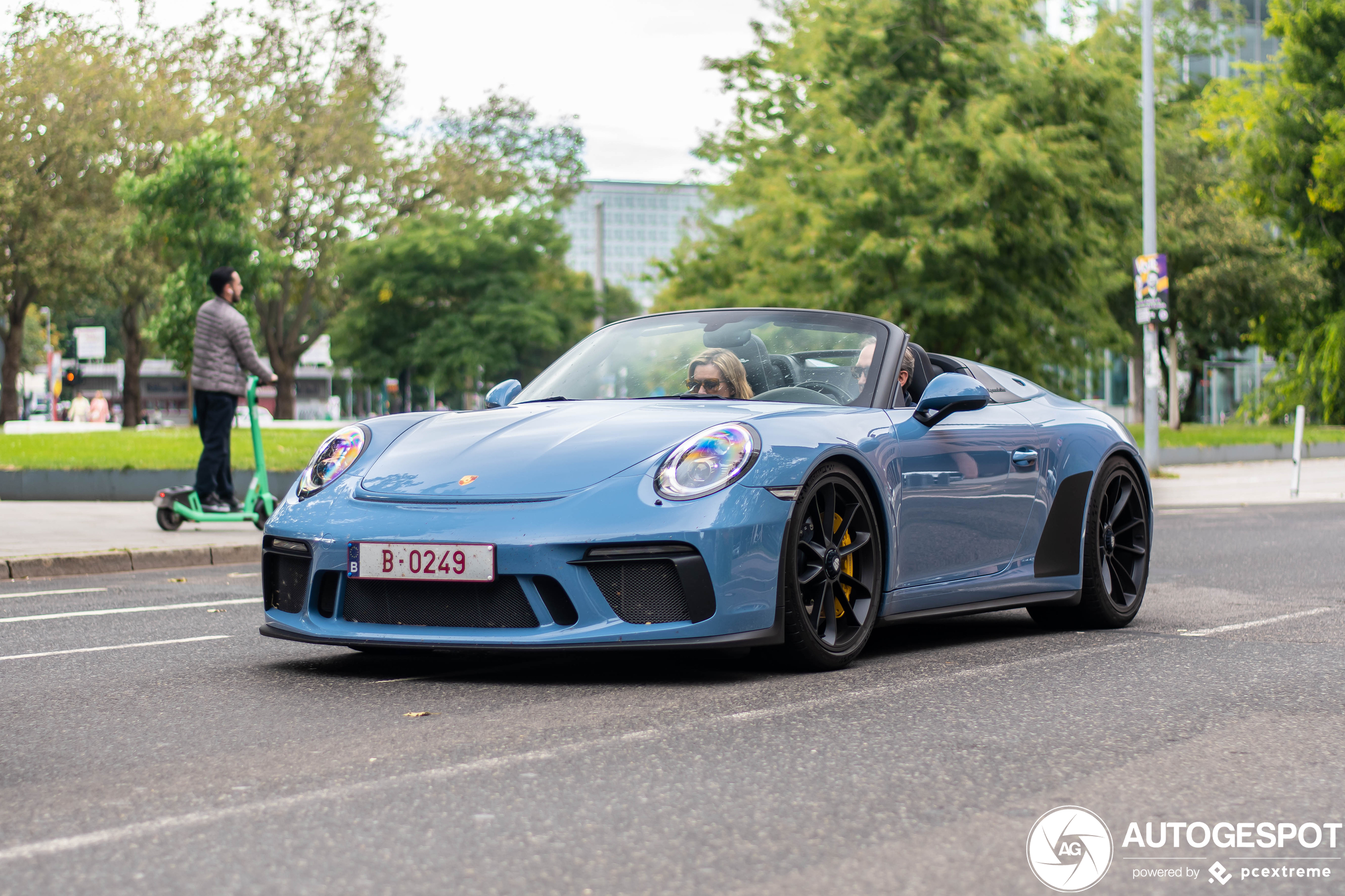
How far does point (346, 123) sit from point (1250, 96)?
23.5m

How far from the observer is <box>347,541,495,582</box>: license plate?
4.78 meters

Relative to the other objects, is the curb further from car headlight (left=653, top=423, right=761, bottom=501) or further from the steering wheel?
car headlight (left=653, top=423, right=761, bottom=501)

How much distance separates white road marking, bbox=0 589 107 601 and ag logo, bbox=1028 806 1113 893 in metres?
6.42

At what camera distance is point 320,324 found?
50.6m

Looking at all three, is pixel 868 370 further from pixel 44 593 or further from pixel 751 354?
pixel 44 593

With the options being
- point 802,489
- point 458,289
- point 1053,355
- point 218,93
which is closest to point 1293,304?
point 1053,355

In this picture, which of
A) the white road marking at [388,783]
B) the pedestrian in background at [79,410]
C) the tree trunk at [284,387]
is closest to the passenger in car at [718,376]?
the white road marking at [388,783]

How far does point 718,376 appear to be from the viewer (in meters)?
5.98

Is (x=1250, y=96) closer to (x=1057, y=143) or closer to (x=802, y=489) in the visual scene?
(x=1057, y=143)

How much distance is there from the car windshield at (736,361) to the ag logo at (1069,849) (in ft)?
8.56

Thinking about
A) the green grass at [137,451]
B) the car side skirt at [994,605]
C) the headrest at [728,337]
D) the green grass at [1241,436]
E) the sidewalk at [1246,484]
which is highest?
the headrest at [728,337]

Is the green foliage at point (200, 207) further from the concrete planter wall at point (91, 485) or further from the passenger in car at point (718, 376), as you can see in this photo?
the passenger in car at point (718, 376)

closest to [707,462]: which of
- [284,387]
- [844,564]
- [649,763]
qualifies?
[844,564]

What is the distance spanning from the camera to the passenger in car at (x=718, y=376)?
5953mm
